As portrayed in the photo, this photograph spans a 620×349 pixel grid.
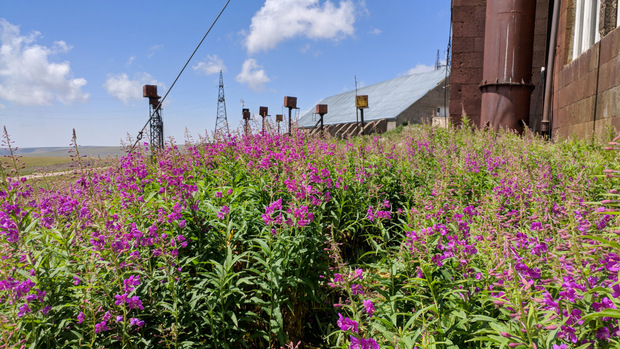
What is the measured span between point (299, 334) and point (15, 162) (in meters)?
2.67

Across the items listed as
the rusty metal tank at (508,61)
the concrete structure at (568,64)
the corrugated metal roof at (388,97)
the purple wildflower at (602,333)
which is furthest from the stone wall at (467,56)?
the corrugated metal roof at (388,97)

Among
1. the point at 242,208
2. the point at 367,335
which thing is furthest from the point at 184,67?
the point at 367,335

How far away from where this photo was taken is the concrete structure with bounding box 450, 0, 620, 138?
6496mm

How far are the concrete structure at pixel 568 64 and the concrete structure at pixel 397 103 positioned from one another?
14669mm

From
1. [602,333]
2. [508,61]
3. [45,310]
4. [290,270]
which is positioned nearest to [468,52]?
[508,61]

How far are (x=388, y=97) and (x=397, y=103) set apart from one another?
402 centimetres

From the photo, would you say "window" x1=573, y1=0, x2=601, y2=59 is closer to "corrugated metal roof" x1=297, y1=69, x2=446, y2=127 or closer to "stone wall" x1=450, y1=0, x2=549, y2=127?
"stone wall" x1=450, y1=0, x2=549, y2=127

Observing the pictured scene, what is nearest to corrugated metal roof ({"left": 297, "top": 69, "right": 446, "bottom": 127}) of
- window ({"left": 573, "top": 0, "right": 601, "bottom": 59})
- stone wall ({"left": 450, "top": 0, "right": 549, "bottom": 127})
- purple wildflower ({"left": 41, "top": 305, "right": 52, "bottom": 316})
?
stone wall ({"left": 450, "top": 0, "right": 549, "bottom": 127})

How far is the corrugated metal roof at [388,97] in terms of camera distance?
1347 inches

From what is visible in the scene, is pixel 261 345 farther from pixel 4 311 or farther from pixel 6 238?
pixel 6 238

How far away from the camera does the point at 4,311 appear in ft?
7.54

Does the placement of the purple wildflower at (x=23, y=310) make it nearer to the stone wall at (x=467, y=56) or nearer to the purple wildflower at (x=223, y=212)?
the purple wildflower at (x=223, y=212)

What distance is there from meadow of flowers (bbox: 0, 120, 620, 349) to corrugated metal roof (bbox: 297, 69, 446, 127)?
88.4ft

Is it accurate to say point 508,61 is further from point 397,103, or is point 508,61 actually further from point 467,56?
point 397,103
